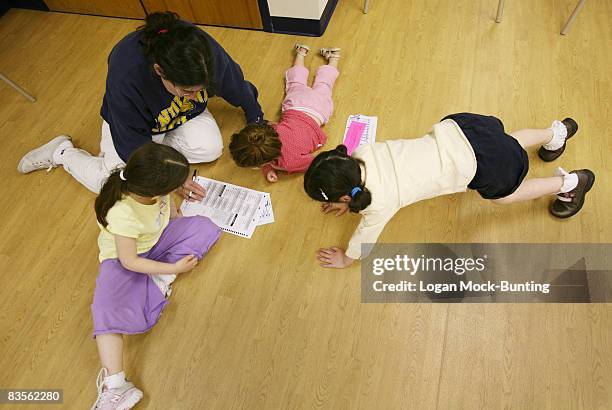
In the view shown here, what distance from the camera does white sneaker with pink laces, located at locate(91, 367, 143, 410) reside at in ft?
4.01

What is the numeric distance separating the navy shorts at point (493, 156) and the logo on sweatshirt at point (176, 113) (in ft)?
3.09

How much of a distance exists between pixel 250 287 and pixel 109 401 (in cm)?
56

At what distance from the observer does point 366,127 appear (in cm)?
175

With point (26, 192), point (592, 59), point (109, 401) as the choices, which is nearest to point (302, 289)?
point (109, 401)

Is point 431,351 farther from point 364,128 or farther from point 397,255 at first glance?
point 364,128

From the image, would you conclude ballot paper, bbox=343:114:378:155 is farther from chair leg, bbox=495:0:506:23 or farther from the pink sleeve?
chair leg, bbox=495:0:506:23

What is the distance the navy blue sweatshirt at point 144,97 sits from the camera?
3.99ft

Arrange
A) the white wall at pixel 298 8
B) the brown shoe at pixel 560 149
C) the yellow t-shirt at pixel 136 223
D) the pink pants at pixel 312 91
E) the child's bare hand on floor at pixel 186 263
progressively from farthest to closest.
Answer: the white wall at pixel 298 8, the pink pants at pixel 312 91, the brown shoe at pixel 560 149, the child's bare hand on floor at pixel 186 263, the yellow t-shirt at pixel 136 223

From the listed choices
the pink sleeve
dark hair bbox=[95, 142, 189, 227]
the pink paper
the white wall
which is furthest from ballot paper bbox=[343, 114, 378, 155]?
dark hair bbox=[95, 142, 189, 227]

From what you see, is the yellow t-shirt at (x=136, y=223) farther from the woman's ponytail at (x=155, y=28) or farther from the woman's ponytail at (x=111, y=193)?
the woman's ponytail at (x=155, y=28)

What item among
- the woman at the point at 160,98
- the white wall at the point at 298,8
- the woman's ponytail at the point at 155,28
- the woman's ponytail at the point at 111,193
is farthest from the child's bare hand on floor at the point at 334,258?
the white wall at the point at 298,8

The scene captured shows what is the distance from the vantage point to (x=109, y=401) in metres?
1.23

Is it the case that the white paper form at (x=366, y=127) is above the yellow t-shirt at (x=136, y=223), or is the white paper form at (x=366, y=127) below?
below

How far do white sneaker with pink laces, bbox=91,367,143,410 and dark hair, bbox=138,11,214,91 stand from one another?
3.19 ft
